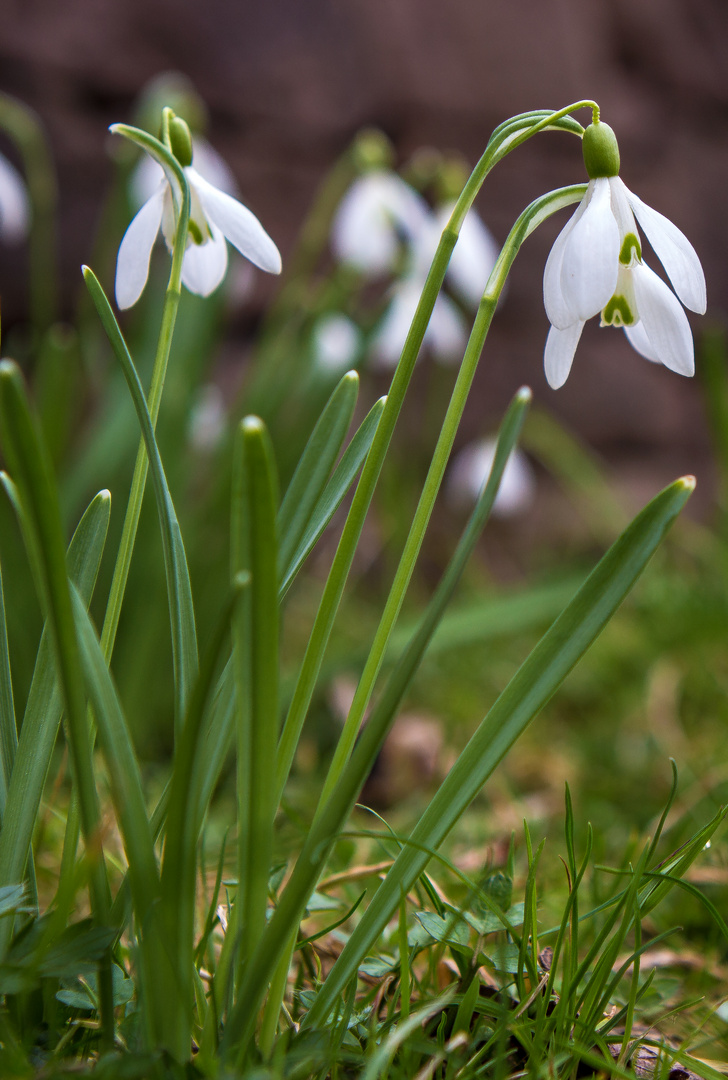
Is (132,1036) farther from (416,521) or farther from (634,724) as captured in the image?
(634,724)

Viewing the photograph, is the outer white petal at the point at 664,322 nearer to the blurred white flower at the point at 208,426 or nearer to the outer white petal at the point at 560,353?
the outer white petal at the point at 560,353

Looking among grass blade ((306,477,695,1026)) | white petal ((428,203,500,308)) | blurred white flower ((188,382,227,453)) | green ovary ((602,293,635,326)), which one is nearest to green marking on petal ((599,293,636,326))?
green ovary ((602,293,635,326))

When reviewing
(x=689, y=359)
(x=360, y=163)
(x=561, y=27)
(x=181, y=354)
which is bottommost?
(x=181, y=354)

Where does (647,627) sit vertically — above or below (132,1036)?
below

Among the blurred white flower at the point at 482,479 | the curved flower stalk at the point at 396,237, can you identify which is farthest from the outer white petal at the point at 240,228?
the blurred white flower at the point at 482,479

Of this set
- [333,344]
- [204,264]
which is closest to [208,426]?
[333,344]

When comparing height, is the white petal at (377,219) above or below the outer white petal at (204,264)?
above

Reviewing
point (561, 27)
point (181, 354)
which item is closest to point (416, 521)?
point (181, 354)
